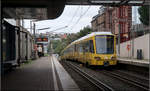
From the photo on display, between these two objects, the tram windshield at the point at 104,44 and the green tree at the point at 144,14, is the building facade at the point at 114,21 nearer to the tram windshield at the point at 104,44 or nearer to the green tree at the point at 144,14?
the green tree at the point at 144,14

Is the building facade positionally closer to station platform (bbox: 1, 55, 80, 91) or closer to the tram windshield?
the tram windshield

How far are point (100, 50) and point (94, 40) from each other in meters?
0.94

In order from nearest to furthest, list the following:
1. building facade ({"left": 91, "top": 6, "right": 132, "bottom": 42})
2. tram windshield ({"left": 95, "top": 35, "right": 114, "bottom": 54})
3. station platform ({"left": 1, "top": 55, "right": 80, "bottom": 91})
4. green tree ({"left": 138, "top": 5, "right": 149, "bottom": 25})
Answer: station platform ({"left": 1, "top": 55, "right": 80, "bottom": 91})
tram windshield ({"left": 95, "top": 35, "right": 114, "bottom": 54})
green tree ({"left": 138, "top": 5, "right": 149, "bottom": 25})
building facade ({"left": 91, "top": 6, "right": 132, "bottom": 42})

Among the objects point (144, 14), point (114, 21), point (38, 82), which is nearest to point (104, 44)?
point (38, 82)

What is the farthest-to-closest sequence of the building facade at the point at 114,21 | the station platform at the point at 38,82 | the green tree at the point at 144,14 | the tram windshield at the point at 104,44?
1. the building facade at the point at 114,21
2. the green tree at the point at 144,14
3. the tram windshield at the point at 104,44
4. the station platform at the point at 38,82

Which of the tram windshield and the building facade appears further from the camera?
the building facade

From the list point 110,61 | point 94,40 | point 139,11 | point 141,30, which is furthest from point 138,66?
point 139,11

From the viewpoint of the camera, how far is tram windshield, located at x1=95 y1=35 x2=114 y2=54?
54.4 ft

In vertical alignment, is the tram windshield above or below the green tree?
below

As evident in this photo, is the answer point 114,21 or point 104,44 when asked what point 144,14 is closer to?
point 114,21

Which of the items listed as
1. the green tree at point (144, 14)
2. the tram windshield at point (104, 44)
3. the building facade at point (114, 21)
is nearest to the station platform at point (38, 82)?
the tram windshield at point (104, 44)

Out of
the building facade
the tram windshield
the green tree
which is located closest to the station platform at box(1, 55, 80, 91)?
the tram windshield

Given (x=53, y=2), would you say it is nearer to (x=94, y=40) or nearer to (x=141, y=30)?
(x=94, y=40)

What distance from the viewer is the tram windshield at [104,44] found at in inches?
653
